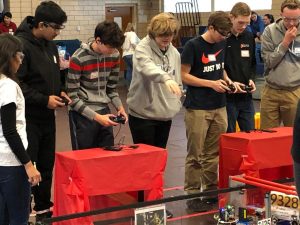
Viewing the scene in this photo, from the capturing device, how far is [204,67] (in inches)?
161

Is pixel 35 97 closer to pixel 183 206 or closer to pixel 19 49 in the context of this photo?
pixel 19 49

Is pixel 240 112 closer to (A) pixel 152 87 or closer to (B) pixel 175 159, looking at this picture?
(A) pixel 152 87

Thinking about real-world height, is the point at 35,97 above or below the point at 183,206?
above

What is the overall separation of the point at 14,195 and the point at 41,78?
3.02 feet

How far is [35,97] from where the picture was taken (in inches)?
139

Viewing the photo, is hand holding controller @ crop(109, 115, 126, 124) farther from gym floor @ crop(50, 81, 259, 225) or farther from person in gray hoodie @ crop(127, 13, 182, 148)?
gym floor @ crop(50, 81, 259, 225)

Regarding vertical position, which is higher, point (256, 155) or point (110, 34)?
point (110, 34)

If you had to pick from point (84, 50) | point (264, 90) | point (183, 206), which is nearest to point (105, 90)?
point (84, 50)

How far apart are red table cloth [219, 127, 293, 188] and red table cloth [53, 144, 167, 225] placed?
673 mm

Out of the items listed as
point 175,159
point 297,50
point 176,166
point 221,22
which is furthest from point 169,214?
point 175,159

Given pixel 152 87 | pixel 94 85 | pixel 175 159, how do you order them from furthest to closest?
pixel 175 159
pixel 152 87
pixel 94 85

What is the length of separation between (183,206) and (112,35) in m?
1.17

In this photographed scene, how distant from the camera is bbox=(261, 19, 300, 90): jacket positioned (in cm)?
447

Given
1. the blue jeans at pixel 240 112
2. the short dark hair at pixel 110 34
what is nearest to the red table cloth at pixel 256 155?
the blue jeans at pixel 240 112
